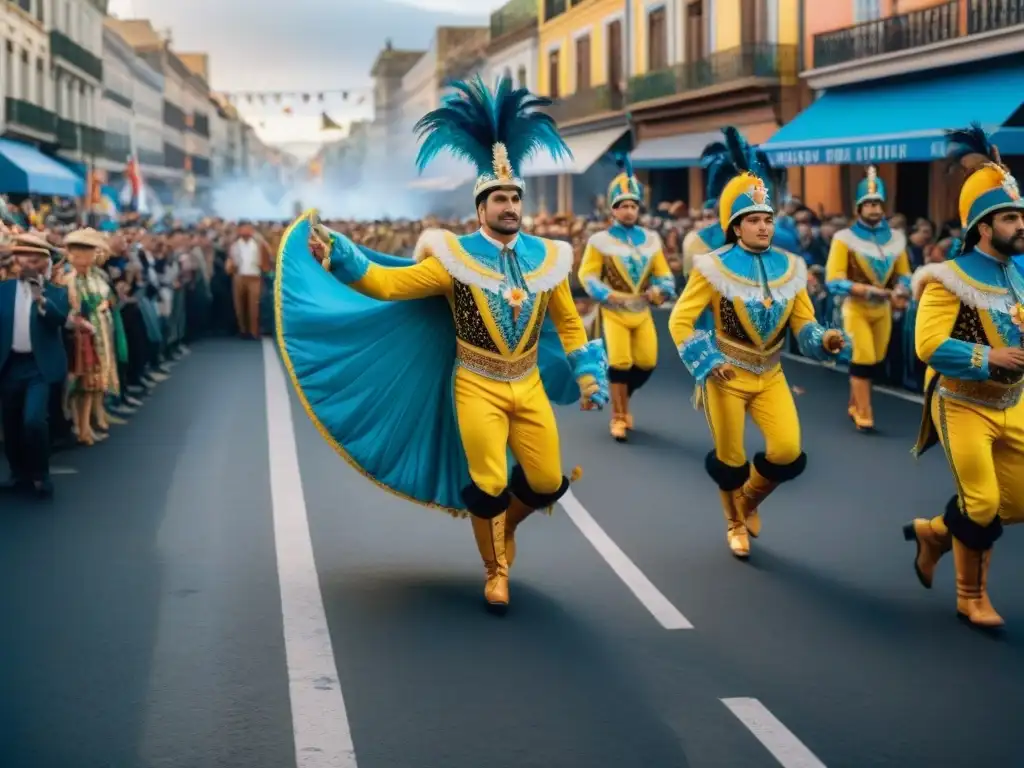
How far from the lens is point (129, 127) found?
83875 mm

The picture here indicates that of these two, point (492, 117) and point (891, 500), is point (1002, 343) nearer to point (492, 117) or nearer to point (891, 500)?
point (492, 117)

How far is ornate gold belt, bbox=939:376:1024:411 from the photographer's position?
724 cm

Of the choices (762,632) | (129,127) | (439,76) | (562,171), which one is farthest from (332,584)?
(439,76)

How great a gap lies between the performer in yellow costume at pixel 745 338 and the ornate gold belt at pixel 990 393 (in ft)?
4.57

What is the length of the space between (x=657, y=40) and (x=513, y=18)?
18.2 metres

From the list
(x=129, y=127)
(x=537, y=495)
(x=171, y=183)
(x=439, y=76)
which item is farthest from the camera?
(x=171, y=183)

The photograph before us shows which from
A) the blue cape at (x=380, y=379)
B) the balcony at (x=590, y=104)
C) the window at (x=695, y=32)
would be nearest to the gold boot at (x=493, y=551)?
the blue cape at (x=380, y=379)

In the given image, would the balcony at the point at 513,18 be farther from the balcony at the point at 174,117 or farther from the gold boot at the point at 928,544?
the gold boot at the point at 928,544

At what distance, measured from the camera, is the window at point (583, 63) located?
4916 centimetres

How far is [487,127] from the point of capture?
311 inches

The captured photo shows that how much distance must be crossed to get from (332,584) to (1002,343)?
129 inches

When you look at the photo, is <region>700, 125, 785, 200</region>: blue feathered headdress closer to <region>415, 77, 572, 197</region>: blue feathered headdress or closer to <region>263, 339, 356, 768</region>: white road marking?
<region>415, 77, 572, 197</region>: blue feathered headdress

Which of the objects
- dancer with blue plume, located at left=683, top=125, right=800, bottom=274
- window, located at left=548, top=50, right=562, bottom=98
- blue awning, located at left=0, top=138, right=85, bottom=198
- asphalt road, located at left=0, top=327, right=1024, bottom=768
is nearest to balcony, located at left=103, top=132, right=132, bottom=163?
blue awning, located at left=0, top=138, right=85, bottom=198

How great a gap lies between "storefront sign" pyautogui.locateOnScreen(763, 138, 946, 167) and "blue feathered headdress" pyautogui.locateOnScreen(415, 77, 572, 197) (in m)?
14.1
